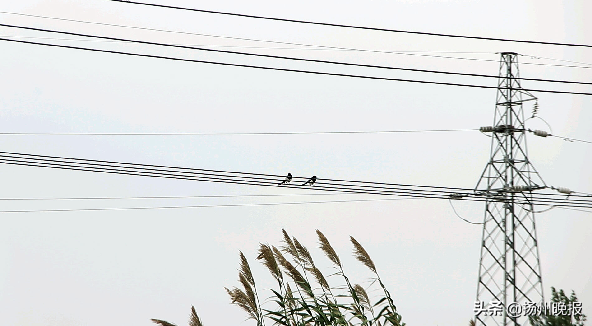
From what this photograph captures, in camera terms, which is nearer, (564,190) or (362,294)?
(362,294)

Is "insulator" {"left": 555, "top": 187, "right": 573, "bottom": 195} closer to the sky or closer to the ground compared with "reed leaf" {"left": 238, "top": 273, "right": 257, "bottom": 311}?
closer to the sky

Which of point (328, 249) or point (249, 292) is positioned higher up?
point (328, 249)

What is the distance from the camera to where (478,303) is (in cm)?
1825

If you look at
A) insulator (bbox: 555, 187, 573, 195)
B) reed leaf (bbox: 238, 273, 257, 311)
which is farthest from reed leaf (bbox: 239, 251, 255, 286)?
insulator (bbox: 555, 187, 573, 195)

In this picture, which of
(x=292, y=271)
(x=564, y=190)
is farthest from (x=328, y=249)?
(x=564, y=190)

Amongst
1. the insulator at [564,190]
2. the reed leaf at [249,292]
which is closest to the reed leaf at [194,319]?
the reed leaf at [249,292]

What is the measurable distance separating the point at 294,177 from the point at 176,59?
8.94 ft

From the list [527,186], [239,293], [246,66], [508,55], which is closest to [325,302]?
Result: [239,293]

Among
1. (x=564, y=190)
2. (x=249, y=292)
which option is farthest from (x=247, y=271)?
(x=564, y=190)

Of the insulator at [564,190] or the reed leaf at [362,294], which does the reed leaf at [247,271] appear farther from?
the insulator at [564,190]

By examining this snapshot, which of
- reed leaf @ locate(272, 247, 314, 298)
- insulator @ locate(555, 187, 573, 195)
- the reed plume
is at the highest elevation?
insulator @ locate(555, 187, 573, 195)

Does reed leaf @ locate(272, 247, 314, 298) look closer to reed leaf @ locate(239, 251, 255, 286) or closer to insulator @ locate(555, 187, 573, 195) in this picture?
reed leaf @ locate(239, 251, 255, 286)

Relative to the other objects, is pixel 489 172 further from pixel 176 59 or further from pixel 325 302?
pixel 325 302

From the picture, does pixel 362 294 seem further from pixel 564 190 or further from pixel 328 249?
pixel 564 190
